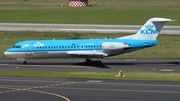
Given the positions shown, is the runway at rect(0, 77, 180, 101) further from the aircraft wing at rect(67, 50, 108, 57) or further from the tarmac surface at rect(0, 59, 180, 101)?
the aircraft wing at rect(67, 50, 108, 57)

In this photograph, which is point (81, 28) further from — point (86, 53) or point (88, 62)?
point (86, 53)

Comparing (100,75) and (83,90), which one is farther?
(100,75)

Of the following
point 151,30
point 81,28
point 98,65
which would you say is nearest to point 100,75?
point 98,65

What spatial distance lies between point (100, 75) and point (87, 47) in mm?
9712

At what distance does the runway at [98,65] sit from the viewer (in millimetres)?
48312

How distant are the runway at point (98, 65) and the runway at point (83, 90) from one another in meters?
8.74

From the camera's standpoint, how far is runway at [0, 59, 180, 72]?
159ft

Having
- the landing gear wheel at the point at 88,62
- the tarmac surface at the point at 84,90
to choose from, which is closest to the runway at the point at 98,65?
the landing gear wheel at the point at 88,62

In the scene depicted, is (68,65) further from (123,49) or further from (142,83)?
(142,83)

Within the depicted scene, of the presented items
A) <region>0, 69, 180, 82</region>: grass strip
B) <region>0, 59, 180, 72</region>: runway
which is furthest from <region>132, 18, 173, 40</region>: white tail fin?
<region>0, 69, 180, 82</region>: grass strip

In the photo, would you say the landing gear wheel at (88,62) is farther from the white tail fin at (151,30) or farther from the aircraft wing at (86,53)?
the white tail fin at (151,30)

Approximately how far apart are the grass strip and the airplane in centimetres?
623

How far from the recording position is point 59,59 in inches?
2237

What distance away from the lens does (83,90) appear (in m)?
34.8
